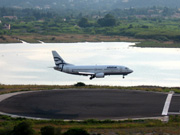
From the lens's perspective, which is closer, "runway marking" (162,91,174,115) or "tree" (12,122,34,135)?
"tree" (12,122,34,135)

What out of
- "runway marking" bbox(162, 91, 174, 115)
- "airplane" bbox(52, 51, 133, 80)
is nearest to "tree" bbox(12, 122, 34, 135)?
"runway marking" bbox(162, 91, 174, 115)

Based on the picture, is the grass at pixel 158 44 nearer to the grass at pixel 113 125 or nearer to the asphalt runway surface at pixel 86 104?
the asphalt runway surface at pixel 86 104

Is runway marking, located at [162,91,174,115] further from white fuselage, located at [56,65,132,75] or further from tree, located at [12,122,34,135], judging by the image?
white fuselage, located at [56,65,132,75]

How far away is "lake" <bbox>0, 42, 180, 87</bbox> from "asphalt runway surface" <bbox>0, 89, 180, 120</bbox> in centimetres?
2924

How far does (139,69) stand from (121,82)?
925 inches

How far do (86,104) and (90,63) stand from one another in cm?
7205

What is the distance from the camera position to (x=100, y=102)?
58625 mm

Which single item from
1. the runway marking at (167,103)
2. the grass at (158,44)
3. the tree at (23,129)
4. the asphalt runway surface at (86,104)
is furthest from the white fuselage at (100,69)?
the grass at (158,44)

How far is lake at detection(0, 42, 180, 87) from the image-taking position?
100062 mm

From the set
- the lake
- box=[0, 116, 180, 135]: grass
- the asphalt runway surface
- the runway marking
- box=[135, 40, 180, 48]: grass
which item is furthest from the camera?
box=[135, 40, 180, 48]: grass

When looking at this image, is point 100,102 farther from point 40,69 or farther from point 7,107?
point 40,69

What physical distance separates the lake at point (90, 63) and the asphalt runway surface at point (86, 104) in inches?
1151

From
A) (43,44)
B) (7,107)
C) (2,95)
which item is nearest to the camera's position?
(7,107)

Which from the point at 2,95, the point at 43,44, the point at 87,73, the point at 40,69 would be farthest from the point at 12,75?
the point at 43,44
